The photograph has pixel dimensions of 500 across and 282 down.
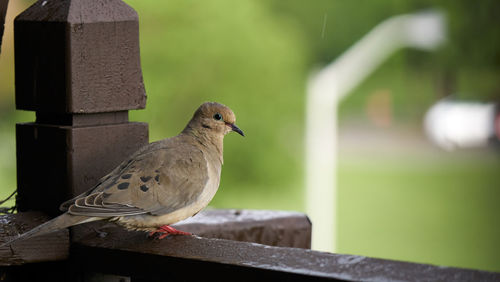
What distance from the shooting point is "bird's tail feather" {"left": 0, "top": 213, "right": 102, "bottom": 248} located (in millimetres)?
1856

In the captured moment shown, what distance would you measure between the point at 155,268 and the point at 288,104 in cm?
1328

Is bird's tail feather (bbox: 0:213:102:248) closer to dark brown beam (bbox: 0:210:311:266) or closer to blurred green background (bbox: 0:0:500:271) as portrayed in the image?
dark brown beam (bbox: 0:210:311:266)

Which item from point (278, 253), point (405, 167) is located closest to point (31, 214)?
point (278, 253)

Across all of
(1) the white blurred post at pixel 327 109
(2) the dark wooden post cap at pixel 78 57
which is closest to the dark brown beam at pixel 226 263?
(2) the dark wooden post cap at pixel 78 57

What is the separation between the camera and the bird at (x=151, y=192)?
1.97 meters

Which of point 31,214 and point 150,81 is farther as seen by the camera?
point 150,81

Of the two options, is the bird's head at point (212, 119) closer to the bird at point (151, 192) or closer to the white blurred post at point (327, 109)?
the bird at point (151, 192)

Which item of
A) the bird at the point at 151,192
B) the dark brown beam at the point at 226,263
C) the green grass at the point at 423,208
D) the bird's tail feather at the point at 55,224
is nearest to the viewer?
the dark brown beam at the point at 226,263

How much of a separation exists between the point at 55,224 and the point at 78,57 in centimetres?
42

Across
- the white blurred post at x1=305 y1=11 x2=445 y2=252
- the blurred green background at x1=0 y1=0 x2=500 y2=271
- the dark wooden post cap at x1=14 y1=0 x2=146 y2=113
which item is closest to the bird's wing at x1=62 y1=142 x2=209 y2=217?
the dark wooden post cap at x1=14 y1=0 x2=146 y2=113

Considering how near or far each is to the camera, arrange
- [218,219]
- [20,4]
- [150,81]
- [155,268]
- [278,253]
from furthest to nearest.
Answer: [20,4]
[150,81]
[218,219]
[155,268]
[278,253]

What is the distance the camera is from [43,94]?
6.96 feet

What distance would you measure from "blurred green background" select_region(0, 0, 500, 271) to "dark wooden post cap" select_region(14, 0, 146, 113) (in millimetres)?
9999

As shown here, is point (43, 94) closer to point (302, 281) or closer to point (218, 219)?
point (218, 219)
